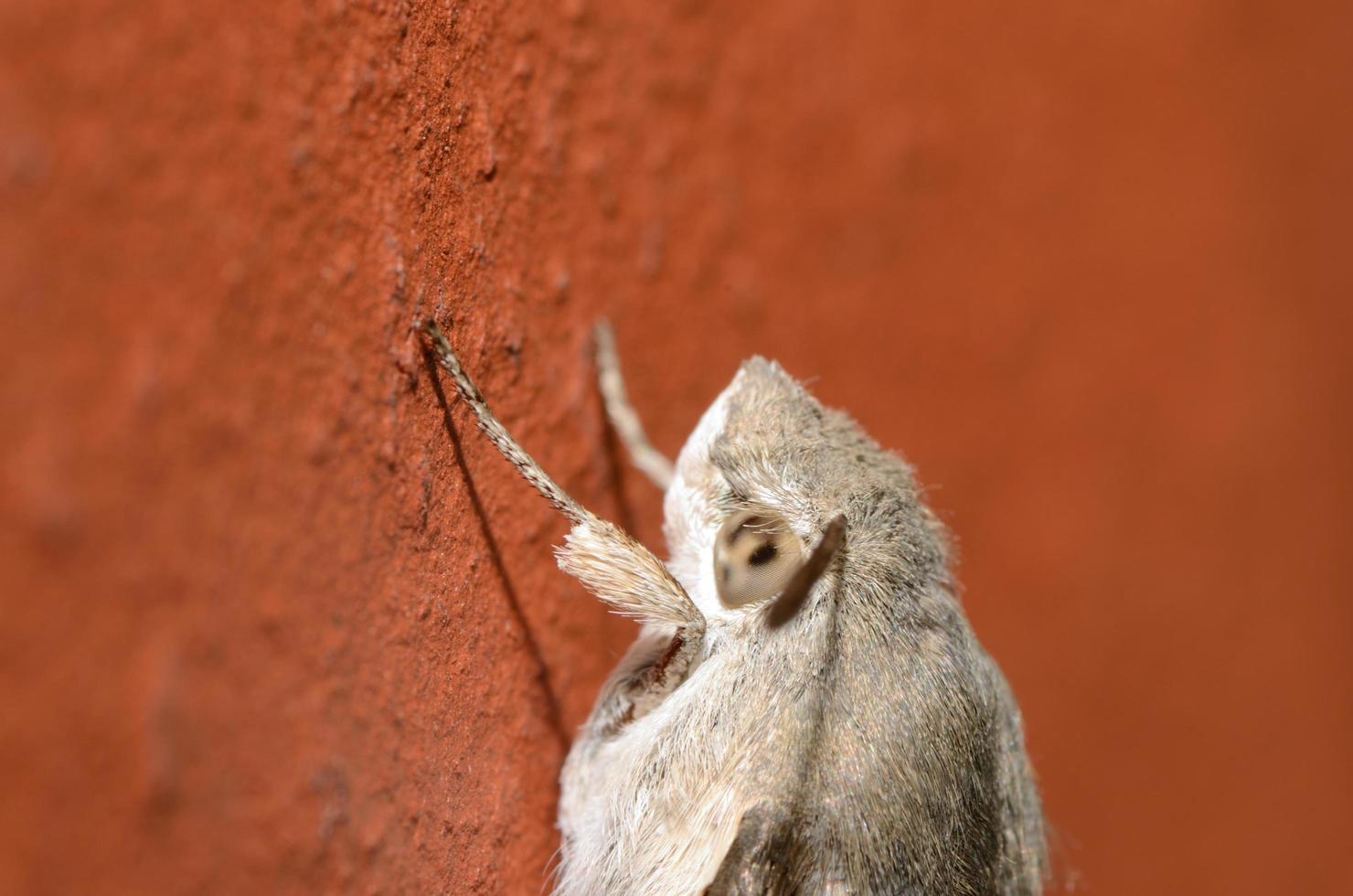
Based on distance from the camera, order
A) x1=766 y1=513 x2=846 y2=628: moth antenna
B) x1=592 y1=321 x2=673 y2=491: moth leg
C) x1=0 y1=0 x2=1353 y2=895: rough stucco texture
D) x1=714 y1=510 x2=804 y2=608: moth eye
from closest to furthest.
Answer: x1=0 y1=0 x2=1353 y2=895: rough stucco texture, x1=766 y1=513 x2=846 y2=628: moth antenna, x1=714 y1=510 x2=804 y2=608: moth eye, x1=592 y1=321 x2=673 y2=491: moth leg

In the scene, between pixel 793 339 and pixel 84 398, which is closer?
pixel 84 398

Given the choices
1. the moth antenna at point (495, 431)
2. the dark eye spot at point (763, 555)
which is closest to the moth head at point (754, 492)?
the dark eye spot at point (763, 555)

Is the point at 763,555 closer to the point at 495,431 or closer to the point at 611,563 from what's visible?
the point at 611,563

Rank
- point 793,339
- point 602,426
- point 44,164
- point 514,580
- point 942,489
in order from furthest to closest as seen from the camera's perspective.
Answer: point 942,489, point 793,339, point 602,426, point 514,580, point 44,164

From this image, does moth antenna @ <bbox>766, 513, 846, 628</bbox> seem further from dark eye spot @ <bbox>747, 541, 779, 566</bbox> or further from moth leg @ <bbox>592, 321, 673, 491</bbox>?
moth leg @ <bbox>592, 321, 673, 491</bbox>

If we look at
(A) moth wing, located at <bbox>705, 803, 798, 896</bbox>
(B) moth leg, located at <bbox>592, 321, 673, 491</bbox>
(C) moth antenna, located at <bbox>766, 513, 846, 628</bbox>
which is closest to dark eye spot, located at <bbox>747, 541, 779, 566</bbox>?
(C) moth antenna, located at <bbox>766, 513, 846, 628</bbox>

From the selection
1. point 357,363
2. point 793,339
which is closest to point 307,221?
point 357,363

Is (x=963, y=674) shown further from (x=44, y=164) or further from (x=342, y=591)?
(x=44, y=164)

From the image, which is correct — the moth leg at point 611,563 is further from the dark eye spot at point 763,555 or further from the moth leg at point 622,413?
the moth leg at point 622,413
